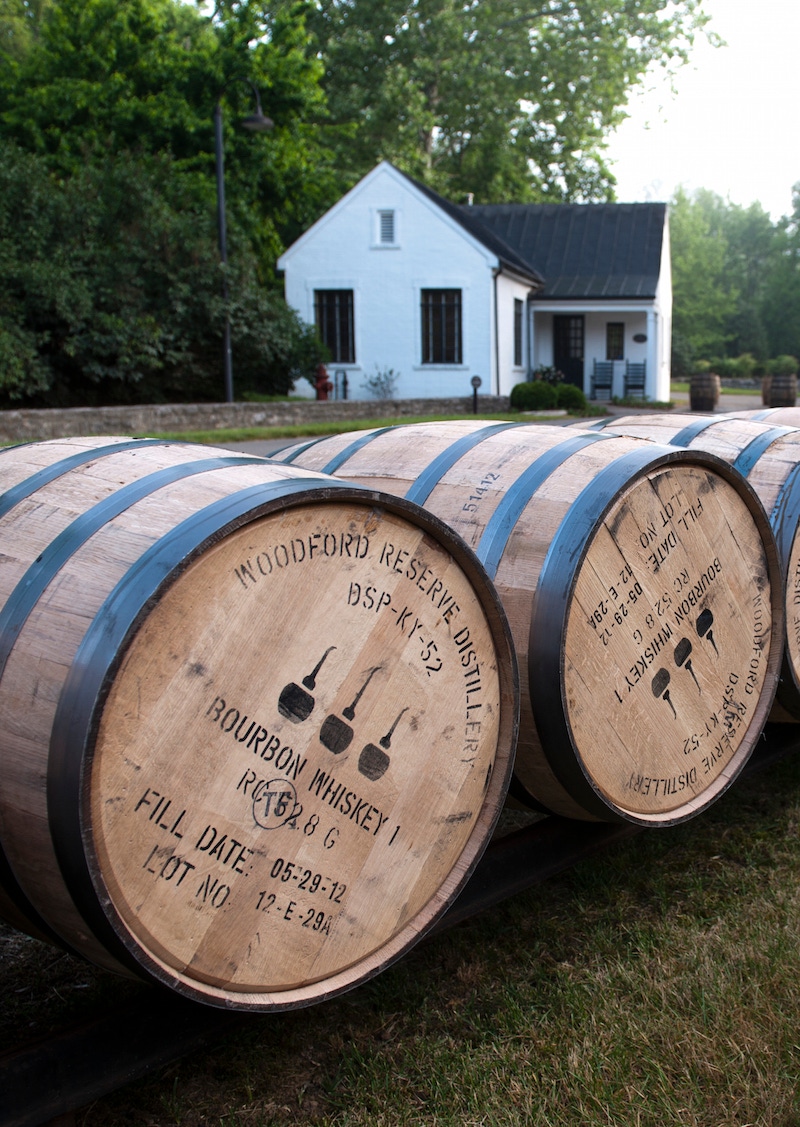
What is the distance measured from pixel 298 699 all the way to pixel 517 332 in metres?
26.3

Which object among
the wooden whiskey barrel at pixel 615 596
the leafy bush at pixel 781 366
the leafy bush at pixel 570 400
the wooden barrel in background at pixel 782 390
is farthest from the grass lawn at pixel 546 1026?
the leafy bush at pixel 781 366

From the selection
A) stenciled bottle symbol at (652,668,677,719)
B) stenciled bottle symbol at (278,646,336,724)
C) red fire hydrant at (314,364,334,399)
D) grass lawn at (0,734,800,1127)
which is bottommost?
grass lawn at (0,734,800,1127)

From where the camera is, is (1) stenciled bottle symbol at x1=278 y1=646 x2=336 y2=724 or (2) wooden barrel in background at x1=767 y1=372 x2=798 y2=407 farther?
(2) wooden barrel in background at x1=767 y1=372 x2=798 y2=407

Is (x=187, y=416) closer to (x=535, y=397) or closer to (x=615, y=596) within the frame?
(x=535, y=397)

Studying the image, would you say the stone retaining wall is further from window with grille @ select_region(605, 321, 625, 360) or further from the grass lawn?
the grass lawn

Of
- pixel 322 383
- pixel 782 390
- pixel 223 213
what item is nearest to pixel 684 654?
pixel 223 213

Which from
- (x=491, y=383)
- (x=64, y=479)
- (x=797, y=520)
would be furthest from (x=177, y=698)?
(x=491, y=383)

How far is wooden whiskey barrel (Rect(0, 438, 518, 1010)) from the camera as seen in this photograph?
6.10 ft

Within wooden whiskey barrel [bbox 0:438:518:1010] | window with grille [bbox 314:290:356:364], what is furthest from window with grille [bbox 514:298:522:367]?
wooden whiskey barrel [bbox 0:438:518:1010]

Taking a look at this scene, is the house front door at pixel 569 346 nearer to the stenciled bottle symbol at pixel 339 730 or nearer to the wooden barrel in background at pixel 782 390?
the wooden barrel in background at pixel 782 390

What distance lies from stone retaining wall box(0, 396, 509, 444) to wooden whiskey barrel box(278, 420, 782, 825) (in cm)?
1105

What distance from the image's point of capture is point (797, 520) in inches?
146

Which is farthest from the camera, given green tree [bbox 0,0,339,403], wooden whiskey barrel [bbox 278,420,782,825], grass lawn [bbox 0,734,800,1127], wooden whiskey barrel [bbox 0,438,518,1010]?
Answer: green tree [bbox 0,0,339,403]

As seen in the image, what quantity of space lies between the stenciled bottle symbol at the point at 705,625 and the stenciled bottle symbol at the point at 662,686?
20 cm
